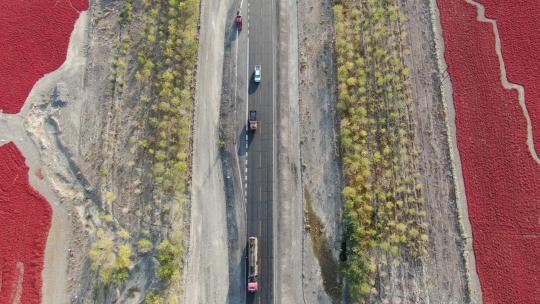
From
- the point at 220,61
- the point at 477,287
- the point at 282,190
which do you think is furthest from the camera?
the point at 220,61

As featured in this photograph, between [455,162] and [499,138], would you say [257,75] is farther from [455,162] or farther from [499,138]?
[499,138]

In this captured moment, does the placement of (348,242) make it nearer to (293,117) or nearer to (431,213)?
(431,213)

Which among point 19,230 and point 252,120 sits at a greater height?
point 252,120

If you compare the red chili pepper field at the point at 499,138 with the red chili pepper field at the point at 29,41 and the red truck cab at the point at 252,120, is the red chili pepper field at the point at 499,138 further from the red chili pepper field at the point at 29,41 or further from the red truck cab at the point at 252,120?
the red chili pepper field at the point at 29,41

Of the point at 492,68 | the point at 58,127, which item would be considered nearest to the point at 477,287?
the point at 492,68

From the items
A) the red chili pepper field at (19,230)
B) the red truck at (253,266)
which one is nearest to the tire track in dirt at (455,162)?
the red truck at (253,266)

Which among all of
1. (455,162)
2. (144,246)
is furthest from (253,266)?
(455,162)
